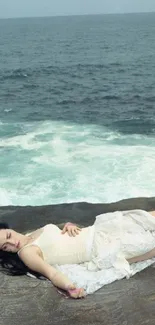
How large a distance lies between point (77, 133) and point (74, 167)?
19.9 feet

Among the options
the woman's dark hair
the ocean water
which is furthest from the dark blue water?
the woman's dark hair

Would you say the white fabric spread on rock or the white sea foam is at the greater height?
the white fabric spread on rock

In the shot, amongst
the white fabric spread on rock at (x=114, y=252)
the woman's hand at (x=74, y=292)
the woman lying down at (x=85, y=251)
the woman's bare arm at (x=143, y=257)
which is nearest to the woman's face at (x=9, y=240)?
the woman lying down at (x=85, y=251)

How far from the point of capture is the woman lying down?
18.9ft

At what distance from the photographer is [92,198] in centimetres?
1454

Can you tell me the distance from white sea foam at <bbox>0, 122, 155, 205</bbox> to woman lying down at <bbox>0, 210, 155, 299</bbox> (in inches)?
322

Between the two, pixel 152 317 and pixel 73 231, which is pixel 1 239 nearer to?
pixel 73 231

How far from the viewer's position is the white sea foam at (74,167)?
49.0ft

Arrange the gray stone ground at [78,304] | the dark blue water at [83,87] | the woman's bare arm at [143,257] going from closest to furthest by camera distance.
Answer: the gray stone ground at [78,304], the woman's bare arm at [143,257], the dark blue water at [83,87]

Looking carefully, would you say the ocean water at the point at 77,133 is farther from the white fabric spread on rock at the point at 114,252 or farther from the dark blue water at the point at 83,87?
the white fabric spread on rock at the point at 114,252

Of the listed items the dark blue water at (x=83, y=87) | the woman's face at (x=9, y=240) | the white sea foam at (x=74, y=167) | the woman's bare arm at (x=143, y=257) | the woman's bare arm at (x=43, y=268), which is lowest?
the dark blue water at (x=83, y=87)

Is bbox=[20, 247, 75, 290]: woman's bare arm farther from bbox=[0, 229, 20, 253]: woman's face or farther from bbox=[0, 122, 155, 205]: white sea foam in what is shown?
bbox=[0, 122, 155, 205]: white sea foam

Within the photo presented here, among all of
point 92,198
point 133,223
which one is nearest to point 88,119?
point 92,198

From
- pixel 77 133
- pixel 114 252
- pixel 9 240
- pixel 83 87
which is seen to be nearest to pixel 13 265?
pixel 9 240
